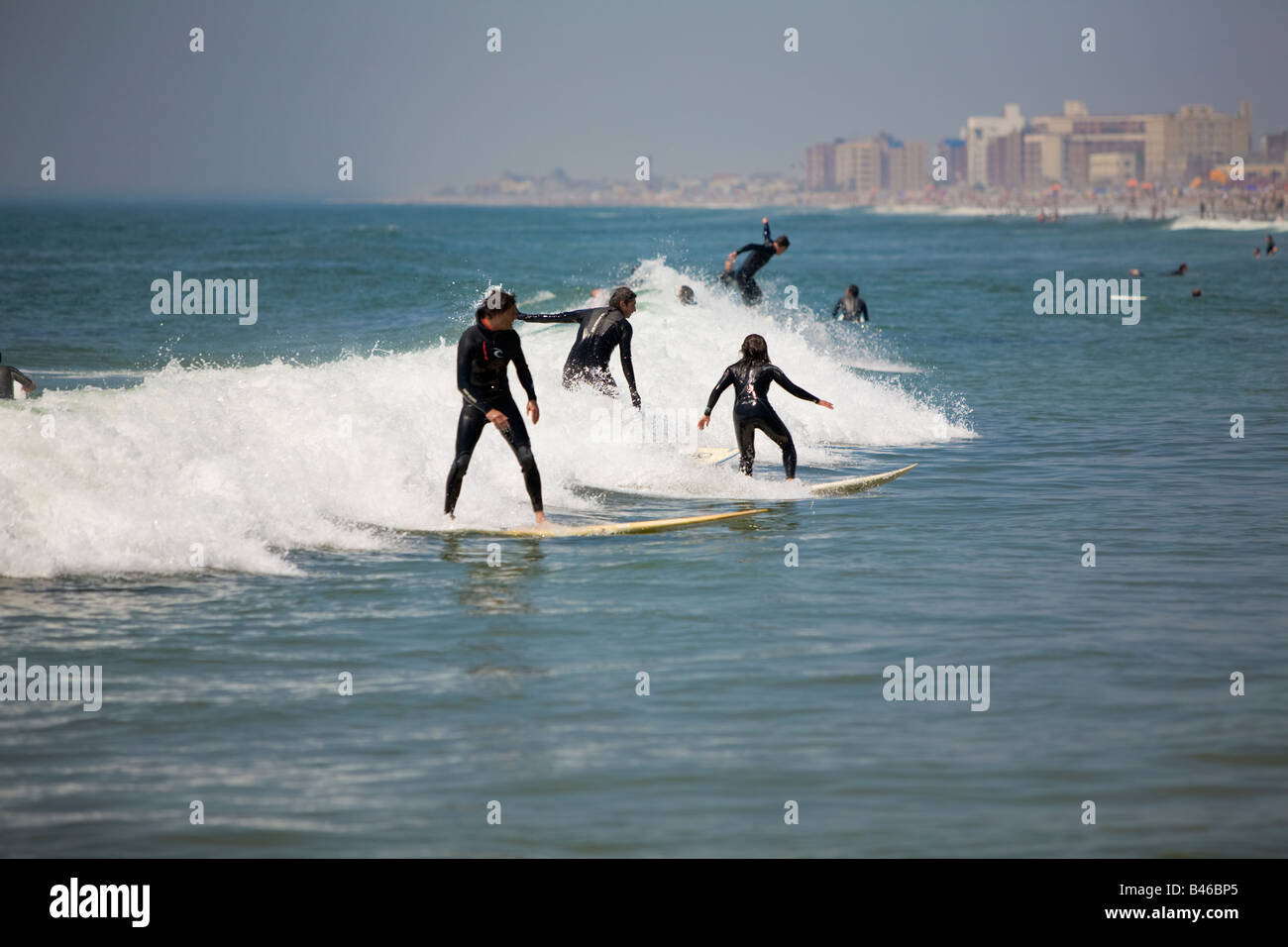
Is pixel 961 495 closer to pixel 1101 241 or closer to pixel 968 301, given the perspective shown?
pixel 968 301

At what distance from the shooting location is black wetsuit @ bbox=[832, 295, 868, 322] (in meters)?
29.0

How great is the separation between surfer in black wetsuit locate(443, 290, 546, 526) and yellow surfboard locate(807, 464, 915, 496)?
3236 millimetres

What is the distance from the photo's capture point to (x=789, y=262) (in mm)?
67312

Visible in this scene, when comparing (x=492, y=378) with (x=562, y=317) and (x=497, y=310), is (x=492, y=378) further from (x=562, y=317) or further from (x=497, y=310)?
→ (x=562, y=317)

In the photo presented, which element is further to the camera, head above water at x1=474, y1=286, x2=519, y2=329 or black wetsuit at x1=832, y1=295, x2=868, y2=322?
black wetsuit at x1=832, y1=295, x2=868, y2=322

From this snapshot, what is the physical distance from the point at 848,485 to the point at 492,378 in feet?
13.6

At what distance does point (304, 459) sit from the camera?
11.9 meters

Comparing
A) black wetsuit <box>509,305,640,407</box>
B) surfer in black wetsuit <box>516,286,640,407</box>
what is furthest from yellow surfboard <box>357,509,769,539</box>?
black wetsuit <box>509,305,640,407</box>

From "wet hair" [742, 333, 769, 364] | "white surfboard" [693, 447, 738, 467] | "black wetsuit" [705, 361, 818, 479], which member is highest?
"wet hair" [742, 333, 769, 364]

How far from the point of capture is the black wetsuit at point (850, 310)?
29047 mm

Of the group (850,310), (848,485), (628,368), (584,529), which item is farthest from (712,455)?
(850,310)

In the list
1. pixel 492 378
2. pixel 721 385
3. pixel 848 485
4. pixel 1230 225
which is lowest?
pixel 848 485

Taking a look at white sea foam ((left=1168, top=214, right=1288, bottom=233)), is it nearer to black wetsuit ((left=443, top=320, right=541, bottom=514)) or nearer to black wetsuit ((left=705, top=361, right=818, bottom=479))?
black wetsuit ((left=705, top=361, right=818, bottom=479))

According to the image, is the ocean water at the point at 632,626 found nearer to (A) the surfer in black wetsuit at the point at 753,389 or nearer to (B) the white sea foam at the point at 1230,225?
(A) the surfer in black wetsuit at the point at 753,389
